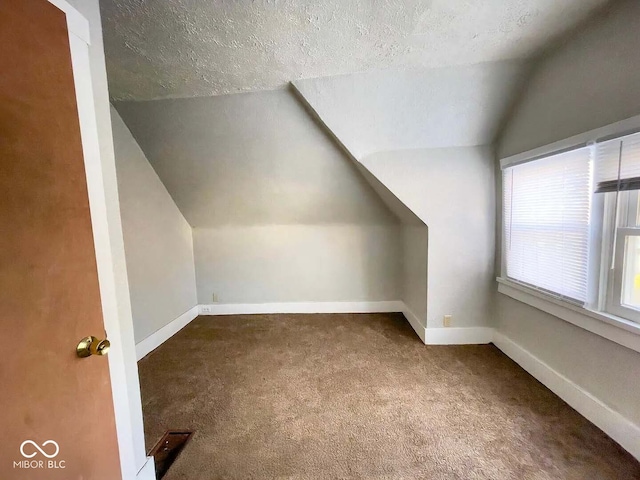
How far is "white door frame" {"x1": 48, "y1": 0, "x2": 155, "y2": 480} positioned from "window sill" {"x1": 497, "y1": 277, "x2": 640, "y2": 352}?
8.02 ft

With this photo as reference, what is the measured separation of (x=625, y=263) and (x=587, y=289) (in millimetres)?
235

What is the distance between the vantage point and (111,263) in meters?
1.13

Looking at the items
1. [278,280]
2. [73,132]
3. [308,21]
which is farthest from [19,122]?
[278,280]

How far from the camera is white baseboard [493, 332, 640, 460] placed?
143cm

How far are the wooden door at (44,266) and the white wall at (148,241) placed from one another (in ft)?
5.60

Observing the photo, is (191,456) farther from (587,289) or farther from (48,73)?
(587,289)

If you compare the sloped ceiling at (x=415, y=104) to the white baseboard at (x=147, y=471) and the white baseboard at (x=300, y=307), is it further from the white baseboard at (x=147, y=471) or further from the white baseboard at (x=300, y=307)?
the white baseboard at (x=147, y=471)

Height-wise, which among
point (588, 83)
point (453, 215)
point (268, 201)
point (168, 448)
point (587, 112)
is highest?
point (588, 83)

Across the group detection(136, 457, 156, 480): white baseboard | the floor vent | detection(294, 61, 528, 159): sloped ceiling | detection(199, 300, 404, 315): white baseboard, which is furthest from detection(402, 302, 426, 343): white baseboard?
detection(136, 457, 156, 480): white baseboard

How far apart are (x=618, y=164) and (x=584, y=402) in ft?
4.65

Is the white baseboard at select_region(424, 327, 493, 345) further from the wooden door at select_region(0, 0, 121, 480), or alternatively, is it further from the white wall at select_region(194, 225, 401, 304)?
Answer: the wooden door at select_region(0, 0, 121, 480)

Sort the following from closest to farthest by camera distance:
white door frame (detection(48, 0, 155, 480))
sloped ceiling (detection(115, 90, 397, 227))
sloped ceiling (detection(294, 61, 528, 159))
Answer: white door frame (detection(48, 0, 155, 480)) < sloped ceiling (detection(294, 61, 528, 159)) < sloped ceiling (detection(115, 90, 397, 227))

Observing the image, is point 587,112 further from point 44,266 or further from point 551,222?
point 44,266

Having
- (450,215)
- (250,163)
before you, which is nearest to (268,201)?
(250,163)
